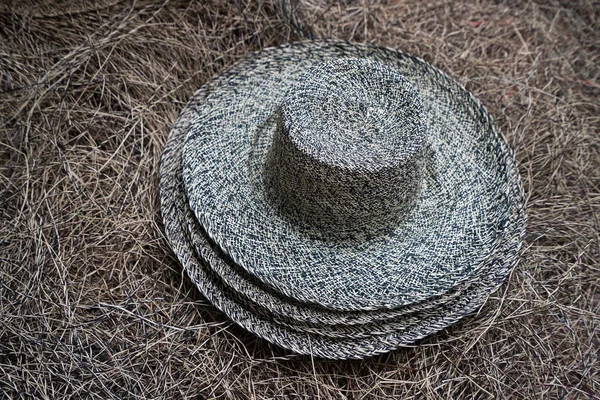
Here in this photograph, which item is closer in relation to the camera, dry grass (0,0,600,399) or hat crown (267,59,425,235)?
hat crown (267,59,425,235)

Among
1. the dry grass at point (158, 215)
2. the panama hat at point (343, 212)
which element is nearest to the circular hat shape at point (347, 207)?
the panama hat at point (343, 212)

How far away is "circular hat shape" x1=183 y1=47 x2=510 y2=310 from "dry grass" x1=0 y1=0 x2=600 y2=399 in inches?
8.2

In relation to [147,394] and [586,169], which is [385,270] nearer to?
[147,394]

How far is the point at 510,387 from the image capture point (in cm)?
161

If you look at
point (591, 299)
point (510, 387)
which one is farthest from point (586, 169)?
point (510, 387)

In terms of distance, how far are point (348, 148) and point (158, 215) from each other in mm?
606

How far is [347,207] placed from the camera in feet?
4.91

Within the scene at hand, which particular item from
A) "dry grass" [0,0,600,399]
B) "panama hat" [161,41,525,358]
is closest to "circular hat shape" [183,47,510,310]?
"panama hat" [161,41,525,358]

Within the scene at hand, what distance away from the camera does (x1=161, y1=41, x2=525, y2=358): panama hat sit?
146cm

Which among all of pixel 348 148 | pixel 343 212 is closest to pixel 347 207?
pixel 343 212

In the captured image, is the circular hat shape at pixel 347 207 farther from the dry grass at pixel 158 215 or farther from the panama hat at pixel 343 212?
the dry grass at pixel 158 215

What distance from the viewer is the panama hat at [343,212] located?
4.80 feet

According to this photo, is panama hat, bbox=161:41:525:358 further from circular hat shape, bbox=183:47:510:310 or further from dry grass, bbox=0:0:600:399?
dry grass, bbox=0:0:600:399

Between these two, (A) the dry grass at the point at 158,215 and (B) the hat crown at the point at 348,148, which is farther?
(A) the dry grass at the point at 158,215
